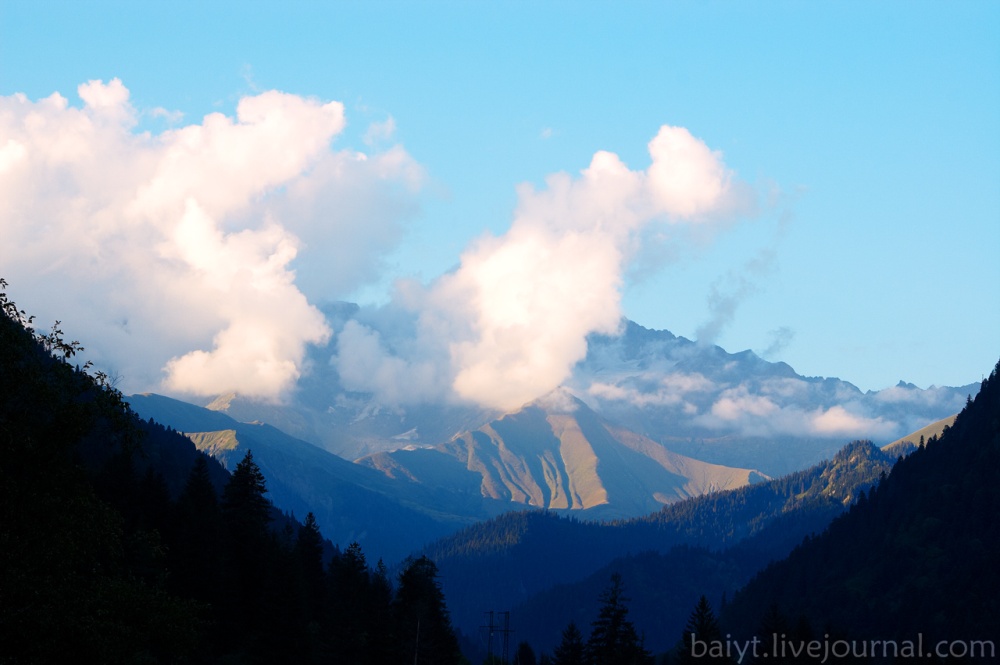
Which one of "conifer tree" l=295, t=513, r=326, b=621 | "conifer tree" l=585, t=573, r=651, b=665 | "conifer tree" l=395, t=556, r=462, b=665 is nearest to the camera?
"conifer tree" l=585, t=573, r=651, b=665

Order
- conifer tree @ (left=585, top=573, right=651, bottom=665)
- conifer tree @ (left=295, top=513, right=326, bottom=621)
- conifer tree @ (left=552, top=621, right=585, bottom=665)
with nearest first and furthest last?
conifer tree @ (left=585, top=573, right=651, bottom=665)
conifer tree @ (left=552, top=621, right=585, bottom=665)
conifer tree @ (left=295, top=513, right=326, bottom=621)

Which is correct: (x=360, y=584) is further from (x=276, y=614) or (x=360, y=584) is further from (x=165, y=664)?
(x=165, y=664)

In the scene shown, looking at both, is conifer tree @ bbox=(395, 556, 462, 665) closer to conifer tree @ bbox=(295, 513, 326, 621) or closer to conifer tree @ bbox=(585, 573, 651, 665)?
conifer tree @ bbox=(295, 513, 326, 621)

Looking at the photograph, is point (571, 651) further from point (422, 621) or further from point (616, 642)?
point (616, 642)

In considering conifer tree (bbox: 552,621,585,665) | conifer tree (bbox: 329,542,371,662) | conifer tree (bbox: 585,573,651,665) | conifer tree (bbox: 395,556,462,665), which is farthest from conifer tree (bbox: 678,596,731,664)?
conifer tree (bbox: 329,542,371,662)

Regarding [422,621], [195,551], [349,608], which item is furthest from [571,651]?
[195,551]

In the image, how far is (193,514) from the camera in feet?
402

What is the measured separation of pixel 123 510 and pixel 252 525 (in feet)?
58.5

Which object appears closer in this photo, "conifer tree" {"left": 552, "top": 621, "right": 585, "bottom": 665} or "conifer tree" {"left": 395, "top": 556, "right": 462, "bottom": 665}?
"conifer tree" {"left": 395, "top": 556, "right": 462, "bottom": 665}

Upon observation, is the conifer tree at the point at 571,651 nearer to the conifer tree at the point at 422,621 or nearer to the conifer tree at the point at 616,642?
the conifer tree at the point at 422,621

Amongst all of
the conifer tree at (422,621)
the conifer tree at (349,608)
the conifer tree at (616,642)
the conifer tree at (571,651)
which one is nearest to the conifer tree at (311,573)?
the conifer tree at (349,608)

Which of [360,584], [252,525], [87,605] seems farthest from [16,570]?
→ [360,584]

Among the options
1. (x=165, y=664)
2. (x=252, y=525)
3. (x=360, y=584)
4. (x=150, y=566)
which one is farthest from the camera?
(x=360, y=584)

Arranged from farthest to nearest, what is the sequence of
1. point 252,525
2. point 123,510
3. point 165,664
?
point 252,525 → point 123,510 → point 165,664
